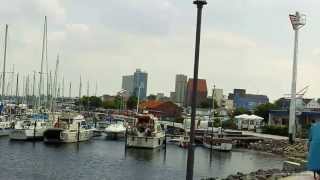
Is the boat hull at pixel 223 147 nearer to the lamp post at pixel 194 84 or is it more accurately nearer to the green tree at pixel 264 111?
the green tree at pixel 264 111

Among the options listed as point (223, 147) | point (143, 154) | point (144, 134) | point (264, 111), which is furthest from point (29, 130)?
point (264, 111)

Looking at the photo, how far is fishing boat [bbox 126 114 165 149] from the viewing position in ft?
255

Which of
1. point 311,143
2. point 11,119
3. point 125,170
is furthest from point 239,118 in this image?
point 311,143

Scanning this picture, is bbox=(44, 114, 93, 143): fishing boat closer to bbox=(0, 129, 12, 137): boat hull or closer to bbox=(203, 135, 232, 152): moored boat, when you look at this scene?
bbox=(0, 129, 12, 137): boat hull

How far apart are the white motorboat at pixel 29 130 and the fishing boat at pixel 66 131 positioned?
5.39 feet

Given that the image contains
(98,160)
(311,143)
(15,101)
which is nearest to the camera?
(311,143)

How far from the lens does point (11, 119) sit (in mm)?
Result: 100375

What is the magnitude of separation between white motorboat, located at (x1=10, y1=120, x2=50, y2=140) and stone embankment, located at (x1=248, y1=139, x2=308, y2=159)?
31.6 m

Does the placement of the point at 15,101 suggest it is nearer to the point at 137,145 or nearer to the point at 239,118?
the point at 239,118

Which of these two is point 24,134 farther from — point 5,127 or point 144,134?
point 144,134

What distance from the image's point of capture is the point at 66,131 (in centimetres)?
8362

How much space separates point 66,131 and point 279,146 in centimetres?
3059

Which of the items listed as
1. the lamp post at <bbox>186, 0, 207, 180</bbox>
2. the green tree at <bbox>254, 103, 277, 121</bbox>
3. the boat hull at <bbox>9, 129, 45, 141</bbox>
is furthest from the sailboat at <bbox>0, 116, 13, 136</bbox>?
the lamp post at <bbox>186, 0, 207, 180</bbox>

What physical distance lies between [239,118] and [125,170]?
66.6 m
